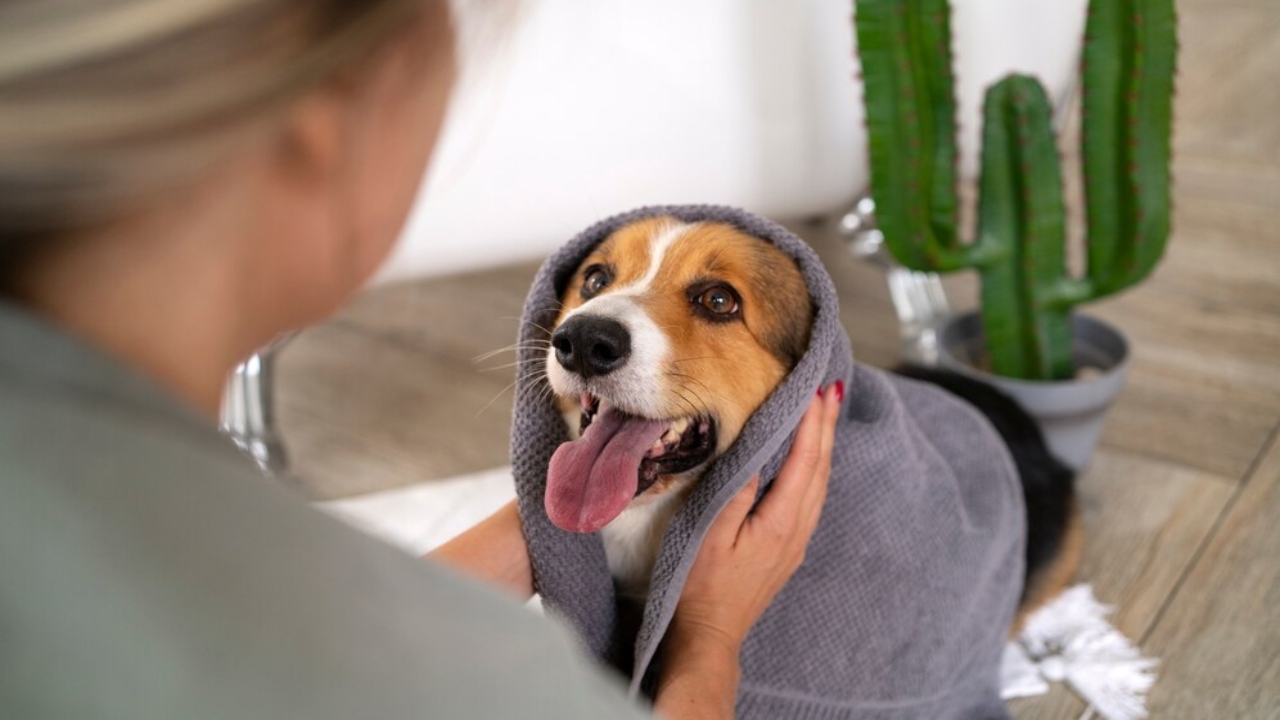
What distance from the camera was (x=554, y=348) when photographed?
1.09 meters

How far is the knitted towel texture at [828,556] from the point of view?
43.3 inches

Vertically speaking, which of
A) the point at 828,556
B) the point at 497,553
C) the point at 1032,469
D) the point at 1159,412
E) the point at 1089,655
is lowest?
the point at 1159,412

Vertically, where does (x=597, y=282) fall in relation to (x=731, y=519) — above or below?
above

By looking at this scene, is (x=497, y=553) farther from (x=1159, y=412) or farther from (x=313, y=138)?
(x=1159, y=412)

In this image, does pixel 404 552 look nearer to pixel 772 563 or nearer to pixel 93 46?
pixel 93 46

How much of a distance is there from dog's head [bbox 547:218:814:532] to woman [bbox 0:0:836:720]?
0.52 m

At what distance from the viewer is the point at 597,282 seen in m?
1.21

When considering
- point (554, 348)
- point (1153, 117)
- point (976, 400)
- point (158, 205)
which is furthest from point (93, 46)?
point (1153, 117)

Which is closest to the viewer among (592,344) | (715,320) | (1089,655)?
(592,344)

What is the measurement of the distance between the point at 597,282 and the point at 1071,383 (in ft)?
2.68

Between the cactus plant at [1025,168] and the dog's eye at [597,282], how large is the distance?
62cm

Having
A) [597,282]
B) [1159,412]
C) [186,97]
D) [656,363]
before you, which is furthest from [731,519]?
[1159,412]

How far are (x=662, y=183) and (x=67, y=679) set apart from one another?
5.19 feet

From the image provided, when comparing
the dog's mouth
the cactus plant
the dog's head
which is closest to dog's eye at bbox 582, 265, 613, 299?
the dog's head
